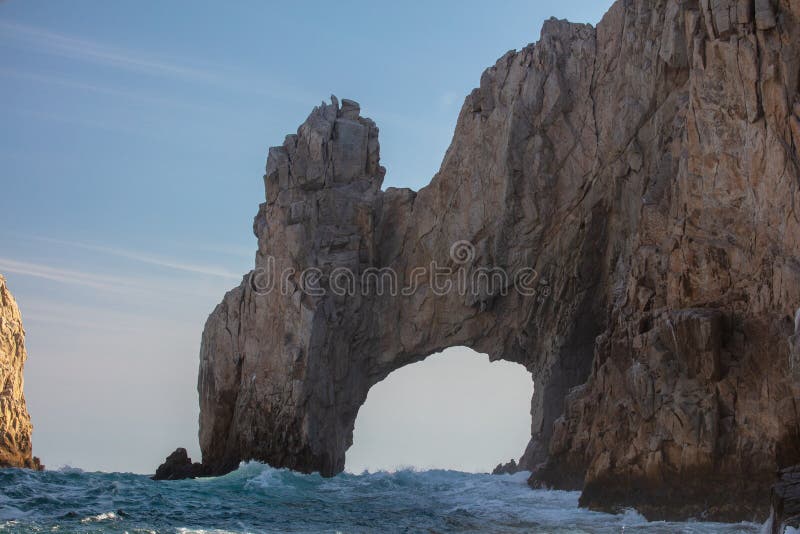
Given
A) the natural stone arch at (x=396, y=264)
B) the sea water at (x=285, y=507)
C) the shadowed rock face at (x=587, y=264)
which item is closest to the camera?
the sea water at (x=285, y=507)

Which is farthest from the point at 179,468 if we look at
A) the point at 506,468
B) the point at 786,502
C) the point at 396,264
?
the point at 786,502

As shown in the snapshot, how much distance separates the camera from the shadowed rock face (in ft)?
75.6

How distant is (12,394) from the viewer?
39062 mm

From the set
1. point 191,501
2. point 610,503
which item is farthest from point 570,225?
point 191,501

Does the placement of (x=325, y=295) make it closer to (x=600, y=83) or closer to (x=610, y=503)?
(x=600, y=83)

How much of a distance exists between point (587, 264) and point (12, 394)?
75.3 feet

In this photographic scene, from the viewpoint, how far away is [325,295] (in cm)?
3934

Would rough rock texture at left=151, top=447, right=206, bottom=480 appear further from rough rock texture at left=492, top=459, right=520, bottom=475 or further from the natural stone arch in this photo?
rough rock texture at left=492, top=459, right=520, bottom=475

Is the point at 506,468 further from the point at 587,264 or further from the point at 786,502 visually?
the point at 786,502

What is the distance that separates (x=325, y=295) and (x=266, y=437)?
600 centimetres

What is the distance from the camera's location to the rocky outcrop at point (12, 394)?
125 ft

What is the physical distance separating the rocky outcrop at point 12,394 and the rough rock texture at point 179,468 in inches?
199

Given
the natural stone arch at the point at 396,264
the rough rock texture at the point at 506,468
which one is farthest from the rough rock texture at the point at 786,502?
the rough rock texture at the point at 506,468

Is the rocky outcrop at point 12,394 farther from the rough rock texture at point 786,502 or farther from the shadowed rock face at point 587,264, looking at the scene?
the rough rock texture at point 786,502
